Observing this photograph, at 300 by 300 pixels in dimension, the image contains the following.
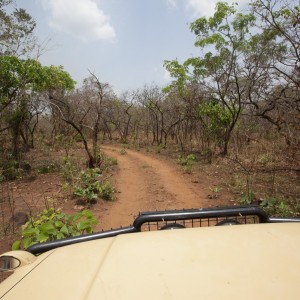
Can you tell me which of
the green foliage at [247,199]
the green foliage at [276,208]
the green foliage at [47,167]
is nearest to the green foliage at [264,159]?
the green foliage at [247,199]

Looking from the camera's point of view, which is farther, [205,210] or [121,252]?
[205,210]

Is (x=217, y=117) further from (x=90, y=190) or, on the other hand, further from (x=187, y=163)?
(x=90, y=190)

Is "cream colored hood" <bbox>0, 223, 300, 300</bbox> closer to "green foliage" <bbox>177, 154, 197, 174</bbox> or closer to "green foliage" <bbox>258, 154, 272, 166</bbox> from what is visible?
"green foliage" <bbox>177, 154, 197, 174</bbox>

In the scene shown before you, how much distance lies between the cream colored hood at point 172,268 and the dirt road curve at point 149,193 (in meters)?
5.47

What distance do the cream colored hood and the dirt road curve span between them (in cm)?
547

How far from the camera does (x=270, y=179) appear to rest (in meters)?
9.52

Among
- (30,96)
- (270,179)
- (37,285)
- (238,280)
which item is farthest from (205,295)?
(30,96)

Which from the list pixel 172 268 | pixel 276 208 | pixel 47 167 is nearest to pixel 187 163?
pixel 47 167

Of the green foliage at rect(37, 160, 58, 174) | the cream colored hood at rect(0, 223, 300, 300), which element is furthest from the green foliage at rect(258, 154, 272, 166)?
the cream colored hood at rect(0, 223, 300, 300)

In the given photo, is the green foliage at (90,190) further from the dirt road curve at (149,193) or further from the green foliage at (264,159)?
the green foliage at (264,159)

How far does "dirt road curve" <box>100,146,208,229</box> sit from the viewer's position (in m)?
7.38

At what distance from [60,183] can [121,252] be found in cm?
→ 951

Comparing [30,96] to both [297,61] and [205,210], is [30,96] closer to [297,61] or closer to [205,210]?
[297,61]

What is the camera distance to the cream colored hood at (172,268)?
914mm
